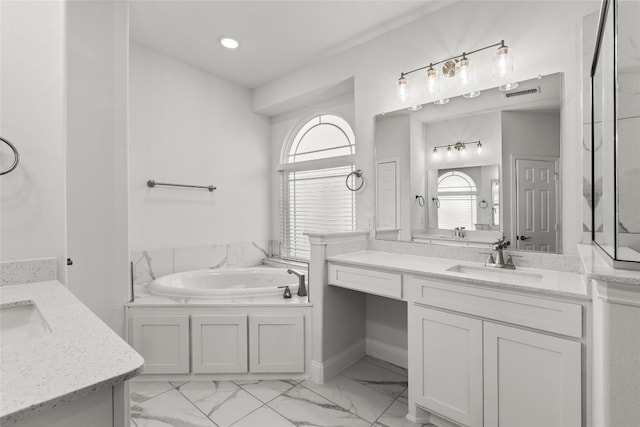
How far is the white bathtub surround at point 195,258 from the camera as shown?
282cm

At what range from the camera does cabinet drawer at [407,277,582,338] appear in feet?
4.32

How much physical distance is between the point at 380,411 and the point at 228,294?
4.25ft

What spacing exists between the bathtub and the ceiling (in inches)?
81.9

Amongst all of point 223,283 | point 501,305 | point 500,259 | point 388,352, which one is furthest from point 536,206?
point 223,283

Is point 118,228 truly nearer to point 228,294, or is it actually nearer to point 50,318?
point 228,294

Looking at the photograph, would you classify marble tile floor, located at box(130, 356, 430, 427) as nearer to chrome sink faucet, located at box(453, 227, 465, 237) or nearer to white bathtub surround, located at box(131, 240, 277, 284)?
white bathtub surround, located at box(131, 240, 277, 284)

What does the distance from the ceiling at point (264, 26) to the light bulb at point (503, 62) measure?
2.05ft

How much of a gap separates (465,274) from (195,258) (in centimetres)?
253

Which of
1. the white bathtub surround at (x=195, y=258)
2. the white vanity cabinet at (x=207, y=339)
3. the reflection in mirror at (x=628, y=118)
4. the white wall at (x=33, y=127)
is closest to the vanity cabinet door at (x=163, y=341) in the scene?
the white vanity cabinet at (x=207, y=339)

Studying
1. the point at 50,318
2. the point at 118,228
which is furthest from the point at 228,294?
the point at 50,318

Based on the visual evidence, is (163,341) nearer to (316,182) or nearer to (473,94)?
(316,182)

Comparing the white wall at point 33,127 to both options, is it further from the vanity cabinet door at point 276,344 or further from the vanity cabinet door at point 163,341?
the vanity cabinet door at point 276,344

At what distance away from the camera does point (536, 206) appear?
6.13 feet

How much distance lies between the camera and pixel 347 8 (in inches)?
91.3
